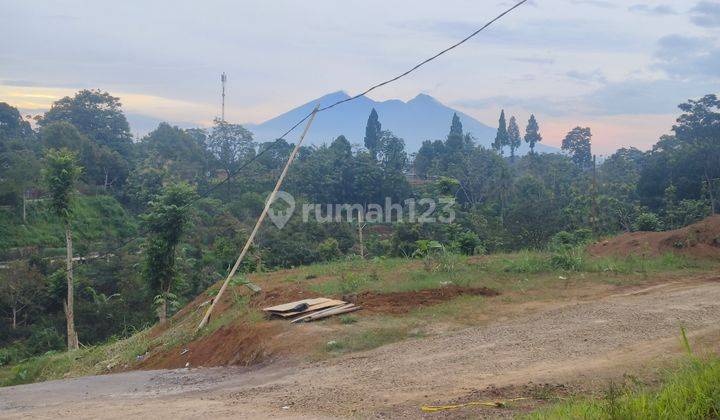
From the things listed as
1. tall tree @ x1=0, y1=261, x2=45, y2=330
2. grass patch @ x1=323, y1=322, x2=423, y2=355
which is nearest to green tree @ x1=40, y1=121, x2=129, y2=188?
tall tree @ x1=0, y1=261, x2=45, y2=330

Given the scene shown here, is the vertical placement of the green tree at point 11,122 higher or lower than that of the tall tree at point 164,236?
higher

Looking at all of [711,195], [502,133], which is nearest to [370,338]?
[711,195]

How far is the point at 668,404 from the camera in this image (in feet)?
12.8

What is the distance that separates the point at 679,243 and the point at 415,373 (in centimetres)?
987

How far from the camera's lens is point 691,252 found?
13.1 m

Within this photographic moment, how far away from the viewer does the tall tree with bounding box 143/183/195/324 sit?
600 inches

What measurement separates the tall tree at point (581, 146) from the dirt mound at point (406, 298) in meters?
44.3

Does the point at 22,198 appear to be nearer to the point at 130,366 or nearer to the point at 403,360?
the point at 130,366

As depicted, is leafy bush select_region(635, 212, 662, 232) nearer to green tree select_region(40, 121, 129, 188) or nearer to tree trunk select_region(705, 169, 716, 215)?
tree trunk select_region(705, 169, 716, 215)

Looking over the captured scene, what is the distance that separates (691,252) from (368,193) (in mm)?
25728

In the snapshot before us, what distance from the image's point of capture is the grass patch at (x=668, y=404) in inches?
149

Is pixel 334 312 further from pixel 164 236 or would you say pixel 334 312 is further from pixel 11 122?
pixel 11 122

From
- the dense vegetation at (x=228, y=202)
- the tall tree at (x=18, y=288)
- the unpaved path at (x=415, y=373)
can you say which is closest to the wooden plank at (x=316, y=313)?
the unpaved path at (x=415, y=373)

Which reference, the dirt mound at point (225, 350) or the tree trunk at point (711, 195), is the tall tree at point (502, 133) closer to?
the tree trunk at point (711, 195)
